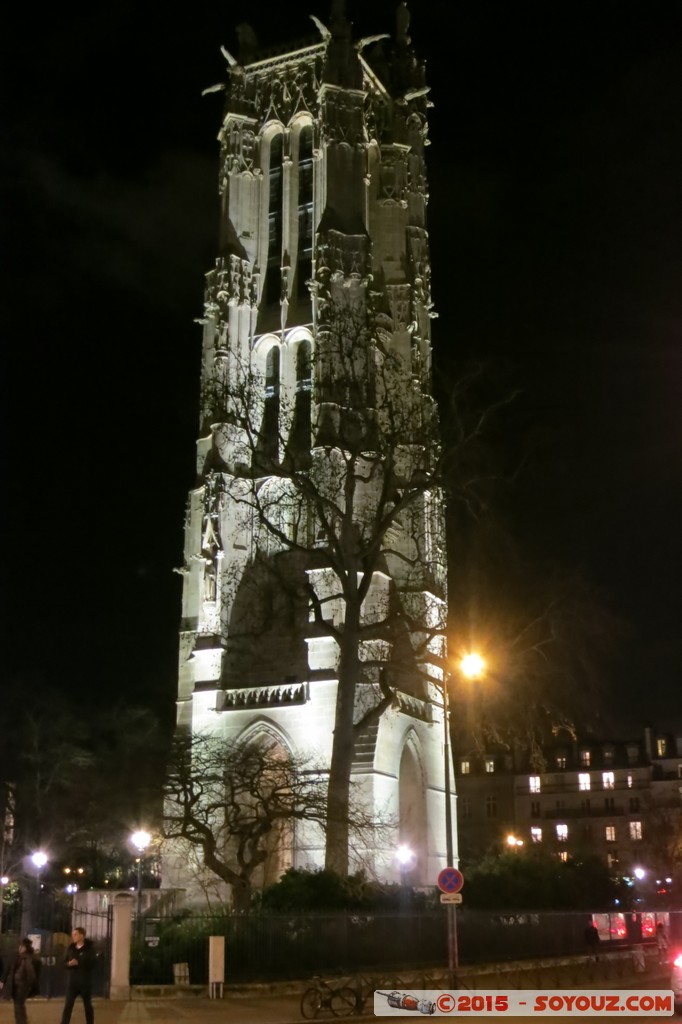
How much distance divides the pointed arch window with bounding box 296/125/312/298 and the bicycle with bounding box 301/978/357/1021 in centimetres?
3478

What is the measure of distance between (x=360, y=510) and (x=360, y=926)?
17574 millimetres

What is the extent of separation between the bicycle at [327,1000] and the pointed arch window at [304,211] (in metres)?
34.8

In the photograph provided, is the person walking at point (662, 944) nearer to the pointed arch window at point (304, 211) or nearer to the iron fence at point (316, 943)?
the iron fence at point (316, 943)

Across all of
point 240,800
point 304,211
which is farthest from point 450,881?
point 304,211

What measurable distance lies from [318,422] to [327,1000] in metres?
25.9

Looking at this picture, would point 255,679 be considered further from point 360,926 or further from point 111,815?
point 360,926

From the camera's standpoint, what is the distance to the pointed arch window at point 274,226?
5084cm

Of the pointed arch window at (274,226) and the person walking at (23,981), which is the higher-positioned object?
the pointed arch window at (274,226)

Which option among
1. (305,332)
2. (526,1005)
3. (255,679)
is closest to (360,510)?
(255,679)

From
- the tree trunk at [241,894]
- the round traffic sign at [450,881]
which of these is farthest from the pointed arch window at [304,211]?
the round traffic sign at [450,881]

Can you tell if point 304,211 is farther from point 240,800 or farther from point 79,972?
point 79,972

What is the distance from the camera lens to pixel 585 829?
263 feet

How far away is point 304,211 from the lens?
5131 centimetres

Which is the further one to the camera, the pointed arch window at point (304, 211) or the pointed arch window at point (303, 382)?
the pointed arch window at point (304, 211)
